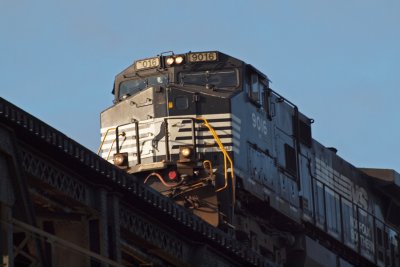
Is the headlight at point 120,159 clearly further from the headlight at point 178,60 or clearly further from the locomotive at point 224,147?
the headlight at point 178,60

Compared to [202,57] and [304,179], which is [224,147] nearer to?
[202,57]

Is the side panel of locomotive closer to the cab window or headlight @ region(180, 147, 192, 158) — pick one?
the cab window

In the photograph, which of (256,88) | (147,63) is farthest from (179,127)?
(256,88)

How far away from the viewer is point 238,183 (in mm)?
21359

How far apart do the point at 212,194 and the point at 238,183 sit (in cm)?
77

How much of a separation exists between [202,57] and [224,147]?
7.39 ft

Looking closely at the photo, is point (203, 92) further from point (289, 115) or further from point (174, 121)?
point (289, 115)

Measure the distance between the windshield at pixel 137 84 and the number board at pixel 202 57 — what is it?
608mm

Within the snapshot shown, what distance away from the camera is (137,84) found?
76.6 ft

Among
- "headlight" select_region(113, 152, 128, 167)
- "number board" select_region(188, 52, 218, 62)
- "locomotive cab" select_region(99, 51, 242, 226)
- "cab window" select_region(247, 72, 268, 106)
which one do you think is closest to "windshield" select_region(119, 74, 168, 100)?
"locomotive cab" select_region(99, 51, 242, 226)

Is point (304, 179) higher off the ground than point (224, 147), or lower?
higher

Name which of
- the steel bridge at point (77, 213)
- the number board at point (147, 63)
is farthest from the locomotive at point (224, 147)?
the steel bridge at point (77, 213)

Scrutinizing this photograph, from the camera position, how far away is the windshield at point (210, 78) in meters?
22.8

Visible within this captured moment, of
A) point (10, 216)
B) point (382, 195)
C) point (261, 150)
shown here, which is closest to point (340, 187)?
point (382, 195)
